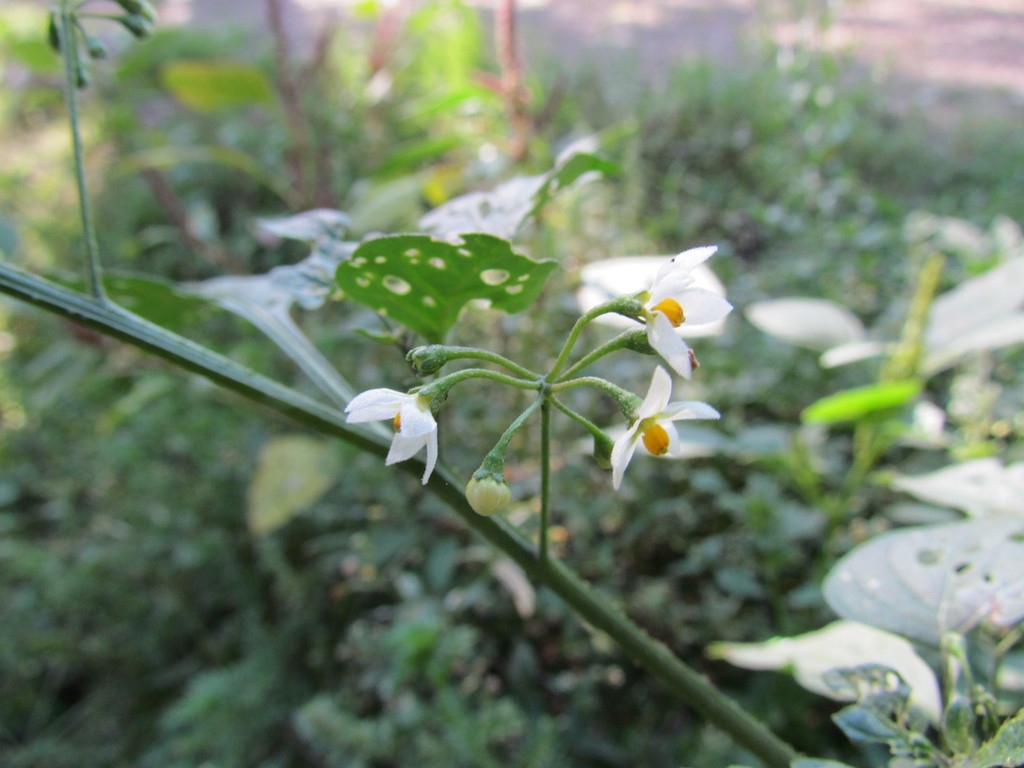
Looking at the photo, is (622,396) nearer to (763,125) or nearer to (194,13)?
(763,125)

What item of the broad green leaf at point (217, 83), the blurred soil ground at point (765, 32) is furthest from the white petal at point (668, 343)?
the blurred soil ground at point (765, 32)

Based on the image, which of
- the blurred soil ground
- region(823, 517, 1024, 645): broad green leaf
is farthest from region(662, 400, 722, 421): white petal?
the blurred soil ground

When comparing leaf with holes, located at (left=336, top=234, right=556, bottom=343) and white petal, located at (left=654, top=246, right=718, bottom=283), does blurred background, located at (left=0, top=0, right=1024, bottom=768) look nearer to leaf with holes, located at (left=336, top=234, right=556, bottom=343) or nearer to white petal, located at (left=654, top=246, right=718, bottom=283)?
leaf with holes, located at (left=336, top=234, right=556, bottom=343)

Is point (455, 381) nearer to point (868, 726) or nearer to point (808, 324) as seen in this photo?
point (868, 726)

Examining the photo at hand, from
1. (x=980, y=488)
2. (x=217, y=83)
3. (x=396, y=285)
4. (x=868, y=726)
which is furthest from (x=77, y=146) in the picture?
(x=217, y=83)

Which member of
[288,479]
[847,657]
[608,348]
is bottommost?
[288,479]

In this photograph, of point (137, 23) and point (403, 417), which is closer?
point (403, 417)
